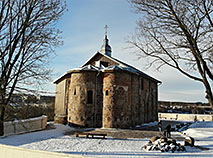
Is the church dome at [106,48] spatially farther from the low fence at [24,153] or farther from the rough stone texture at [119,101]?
the low fence at [24,153]

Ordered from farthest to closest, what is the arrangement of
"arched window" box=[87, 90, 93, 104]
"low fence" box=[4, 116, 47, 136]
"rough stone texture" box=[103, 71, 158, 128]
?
"arched window" box=[87, 90, 93, 104] → "rough stone texture" box=[103, 71, 158, 128] → "low fence" box=[4, 116, 47, 136]

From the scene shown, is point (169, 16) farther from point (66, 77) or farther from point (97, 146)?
point (66, 77)

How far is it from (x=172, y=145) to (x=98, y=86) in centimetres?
1082

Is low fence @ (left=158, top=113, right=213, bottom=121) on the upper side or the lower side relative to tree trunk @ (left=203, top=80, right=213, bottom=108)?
lower

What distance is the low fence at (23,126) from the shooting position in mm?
14178

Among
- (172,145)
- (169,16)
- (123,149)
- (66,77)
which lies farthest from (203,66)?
(66,77)

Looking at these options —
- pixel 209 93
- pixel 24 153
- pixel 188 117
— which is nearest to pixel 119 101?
pixel 209 93

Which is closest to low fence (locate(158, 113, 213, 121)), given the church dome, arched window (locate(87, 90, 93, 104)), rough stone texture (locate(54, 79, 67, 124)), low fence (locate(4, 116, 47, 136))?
the church dome

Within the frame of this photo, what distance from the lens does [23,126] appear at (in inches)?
481

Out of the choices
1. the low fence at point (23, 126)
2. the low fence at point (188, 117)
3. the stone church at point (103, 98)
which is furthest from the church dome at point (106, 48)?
the low fence at point (188, 117)

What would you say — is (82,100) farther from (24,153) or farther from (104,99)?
(24,153)

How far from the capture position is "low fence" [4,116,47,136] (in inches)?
558

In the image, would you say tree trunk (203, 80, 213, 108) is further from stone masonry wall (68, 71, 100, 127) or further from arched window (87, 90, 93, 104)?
arched window (87, 90, 93, 104)

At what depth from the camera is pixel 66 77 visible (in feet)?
77.3
